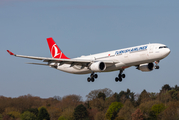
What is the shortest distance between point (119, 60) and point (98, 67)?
3424 mm

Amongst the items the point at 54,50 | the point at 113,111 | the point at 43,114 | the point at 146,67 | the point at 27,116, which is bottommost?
the point at 27,116

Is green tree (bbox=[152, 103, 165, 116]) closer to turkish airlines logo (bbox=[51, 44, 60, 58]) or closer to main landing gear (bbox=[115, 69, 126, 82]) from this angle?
turkish airlines logo (bbox=[51, 44, 60, 58])

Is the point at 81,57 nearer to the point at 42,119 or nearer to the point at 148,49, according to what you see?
the point at 148,49

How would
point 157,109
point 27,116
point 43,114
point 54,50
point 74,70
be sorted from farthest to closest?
point 43,114 → point 157,109 → point 27,116 → point 54,50 → point 74,70

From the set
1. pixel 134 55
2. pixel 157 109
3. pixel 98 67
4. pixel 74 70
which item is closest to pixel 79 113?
pixel 157 109

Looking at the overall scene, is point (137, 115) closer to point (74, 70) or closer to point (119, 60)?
point (74, 70)

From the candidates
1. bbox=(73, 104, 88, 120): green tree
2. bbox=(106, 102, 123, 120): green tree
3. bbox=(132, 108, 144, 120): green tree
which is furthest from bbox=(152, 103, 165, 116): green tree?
bbox=(73, 104, 88, 120): green tree

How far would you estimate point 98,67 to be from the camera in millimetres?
48281

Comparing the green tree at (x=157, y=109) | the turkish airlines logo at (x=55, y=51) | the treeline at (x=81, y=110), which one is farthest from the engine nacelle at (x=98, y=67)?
the green tree at (x=157, y=109)

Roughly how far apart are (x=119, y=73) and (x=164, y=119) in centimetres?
5125

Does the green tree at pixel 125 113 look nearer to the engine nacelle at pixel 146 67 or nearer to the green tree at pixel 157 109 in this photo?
the green tree at pixel 157 109

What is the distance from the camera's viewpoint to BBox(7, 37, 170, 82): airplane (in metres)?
45.8

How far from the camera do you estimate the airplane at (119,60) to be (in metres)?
45.8

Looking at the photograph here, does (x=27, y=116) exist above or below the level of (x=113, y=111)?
below
